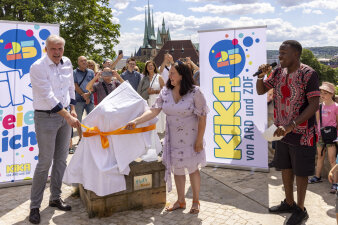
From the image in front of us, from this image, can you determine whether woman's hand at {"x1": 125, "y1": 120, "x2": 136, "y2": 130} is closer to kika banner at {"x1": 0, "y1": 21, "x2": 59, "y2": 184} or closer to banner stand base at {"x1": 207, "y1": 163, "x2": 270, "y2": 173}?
kika banner at {"x1": 0, "y1": 21, "x2": 59, "y2": 184}

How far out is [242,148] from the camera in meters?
5.50

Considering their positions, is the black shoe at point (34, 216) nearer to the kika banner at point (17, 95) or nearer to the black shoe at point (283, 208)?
the kika banner at point (17, 95)

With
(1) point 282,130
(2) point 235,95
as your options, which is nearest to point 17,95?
(2) point 235,95

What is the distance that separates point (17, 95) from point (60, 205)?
1.85 metres

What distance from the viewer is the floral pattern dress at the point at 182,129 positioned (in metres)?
3.61

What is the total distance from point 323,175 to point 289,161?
1837mm

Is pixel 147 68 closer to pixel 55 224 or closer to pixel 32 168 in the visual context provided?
pixel 32 168

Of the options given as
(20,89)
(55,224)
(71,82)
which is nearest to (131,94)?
(71,82)

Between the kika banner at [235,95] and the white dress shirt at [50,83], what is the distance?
2.59m

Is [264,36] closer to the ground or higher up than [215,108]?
higher up

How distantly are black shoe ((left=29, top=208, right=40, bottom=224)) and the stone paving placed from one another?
8cm

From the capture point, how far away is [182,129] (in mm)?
3662

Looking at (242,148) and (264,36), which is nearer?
(264,36)

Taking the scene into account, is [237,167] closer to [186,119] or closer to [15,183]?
[186,119]
